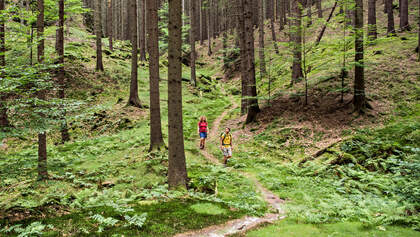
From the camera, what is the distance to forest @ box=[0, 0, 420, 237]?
5.17m

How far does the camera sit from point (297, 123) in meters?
13.8

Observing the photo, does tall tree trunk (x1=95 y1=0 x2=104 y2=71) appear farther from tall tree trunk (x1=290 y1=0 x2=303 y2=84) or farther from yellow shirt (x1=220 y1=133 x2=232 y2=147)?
yellow shirt (x1=220 y1=133 x2=232 y2=147)

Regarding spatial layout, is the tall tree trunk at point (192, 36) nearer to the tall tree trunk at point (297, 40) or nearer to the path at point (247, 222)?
the tall tree trunk at point (297, 40)

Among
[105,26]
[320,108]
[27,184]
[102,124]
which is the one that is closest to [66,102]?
[27,184]

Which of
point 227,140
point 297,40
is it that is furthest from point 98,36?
point 227,140

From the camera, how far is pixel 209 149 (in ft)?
44.9

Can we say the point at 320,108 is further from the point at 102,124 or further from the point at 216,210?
the point at 102,124

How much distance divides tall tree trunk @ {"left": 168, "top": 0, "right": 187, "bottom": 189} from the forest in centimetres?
3

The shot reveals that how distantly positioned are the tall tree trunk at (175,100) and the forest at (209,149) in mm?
35

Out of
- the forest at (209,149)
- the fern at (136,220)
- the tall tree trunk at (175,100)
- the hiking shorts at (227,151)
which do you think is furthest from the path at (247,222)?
the hiking shorts at (227,151)

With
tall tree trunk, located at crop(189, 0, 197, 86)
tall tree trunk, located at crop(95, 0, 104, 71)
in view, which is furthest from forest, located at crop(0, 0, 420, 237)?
tall tree trunk, located at crop(189, 0, 197, 86)

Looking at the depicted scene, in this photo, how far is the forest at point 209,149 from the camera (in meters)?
5.17

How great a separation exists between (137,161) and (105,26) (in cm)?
4190

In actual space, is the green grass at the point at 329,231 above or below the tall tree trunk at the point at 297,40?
below
